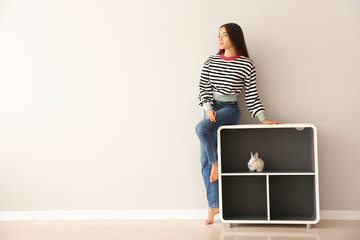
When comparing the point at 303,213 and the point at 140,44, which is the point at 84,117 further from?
the point at 303,213

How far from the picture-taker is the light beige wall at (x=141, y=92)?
3248 mm

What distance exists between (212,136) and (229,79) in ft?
1.31

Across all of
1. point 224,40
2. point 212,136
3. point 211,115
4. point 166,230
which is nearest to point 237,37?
point 224,40

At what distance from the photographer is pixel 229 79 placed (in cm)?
314

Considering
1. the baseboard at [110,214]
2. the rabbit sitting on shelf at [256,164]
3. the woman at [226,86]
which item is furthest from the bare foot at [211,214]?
the rabbit sitting on shelf at [256,164]

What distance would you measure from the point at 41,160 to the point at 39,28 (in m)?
0.96

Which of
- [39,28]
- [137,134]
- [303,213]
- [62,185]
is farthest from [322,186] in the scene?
[39,28]

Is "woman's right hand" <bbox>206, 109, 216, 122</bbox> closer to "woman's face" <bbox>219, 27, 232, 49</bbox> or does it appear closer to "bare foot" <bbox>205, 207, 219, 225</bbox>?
"woman's face" <bbox>219, 27, 232, 49</bbox>

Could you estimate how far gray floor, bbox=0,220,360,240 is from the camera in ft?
9.32

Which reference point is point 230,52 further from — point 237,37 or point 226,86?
point 226,86

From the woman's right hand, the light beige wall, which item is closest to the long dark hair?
the light beige wall

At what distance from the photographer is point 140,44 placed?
3385mm

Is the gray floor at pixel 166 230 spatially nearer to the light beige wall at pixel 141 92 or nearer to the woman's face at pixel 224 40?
the light beige wall at pixel 141 92

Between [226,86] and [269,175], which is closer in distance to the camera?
[226,86]
